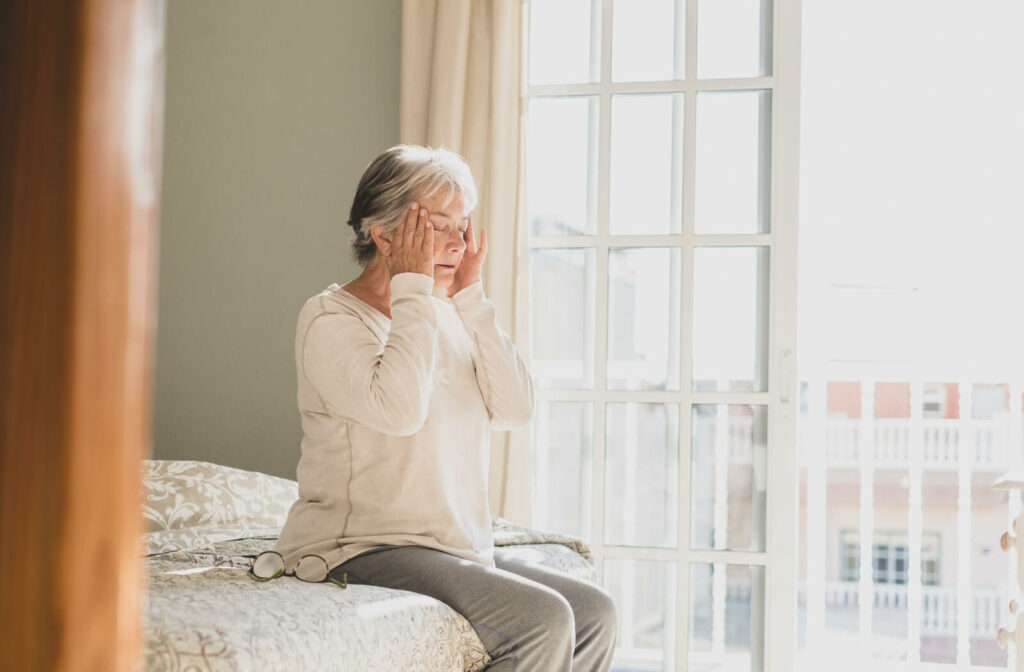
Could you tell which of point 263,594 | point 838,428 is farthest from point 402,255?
point 838,428

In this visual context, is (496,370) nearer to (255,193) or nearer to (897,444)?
(255,193)

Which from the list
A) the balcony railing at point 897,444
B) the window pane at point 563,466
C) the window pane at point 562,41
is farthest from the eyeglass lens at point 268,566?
the balcony railing at point 897,444

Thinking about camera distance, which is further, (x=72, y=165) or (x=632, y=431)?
(x=632, y=431)

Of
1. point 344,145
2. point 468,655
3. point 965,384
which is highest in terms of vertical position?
point 344,145

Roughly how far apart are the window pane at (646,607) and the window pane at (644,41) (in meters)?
1.50

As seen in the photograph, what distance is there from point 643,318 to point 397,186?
4.66 ft

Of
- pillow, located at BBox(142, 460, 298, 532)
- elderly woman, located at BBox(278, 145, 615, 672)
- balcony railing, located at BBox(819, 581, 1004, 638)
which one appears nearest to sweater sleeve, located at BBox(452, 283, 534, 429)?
elderly woman, located at BBox(278, 145, 615, 672)

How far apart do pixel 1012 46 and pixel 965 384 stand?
3.52 metres

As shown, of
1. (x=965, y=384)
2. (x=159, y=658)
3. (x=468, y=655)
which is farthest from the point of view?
(x=965, y=384)

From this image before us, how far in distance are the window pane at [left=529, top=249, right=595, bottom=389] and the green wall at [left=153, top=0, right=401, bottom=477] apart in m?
0.61

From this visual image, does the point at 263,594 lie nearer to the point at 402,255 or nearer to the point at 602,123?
the point at 402,255

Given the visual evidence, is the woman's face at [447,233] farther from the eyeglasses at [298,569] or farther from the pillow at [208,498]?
the pillow at [208,498]

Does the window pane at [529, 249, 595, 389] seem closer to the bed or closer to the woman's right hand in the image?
the bed

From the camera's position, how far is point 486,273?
3086mm
